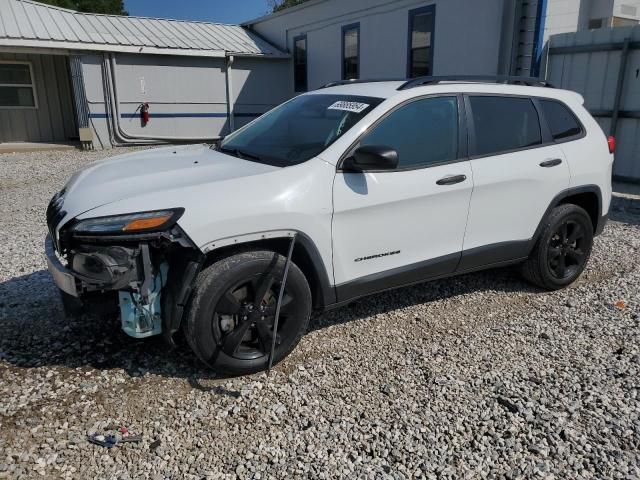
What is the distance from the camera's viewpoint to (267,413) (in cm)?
301

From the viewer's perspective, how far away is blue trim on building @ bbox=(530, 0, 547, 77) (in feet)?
33.6

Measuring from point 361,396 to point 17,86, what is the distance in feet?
53.1

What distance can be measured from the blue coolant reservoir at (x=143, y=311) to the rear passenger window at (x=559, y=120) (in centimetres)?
339

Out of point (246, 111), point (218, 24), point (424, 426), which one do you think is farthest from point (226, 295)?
point (218, 24)

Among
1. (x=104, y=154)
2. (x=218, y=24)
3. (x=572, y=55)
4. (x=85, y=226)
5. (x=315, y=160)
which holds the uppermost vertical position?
(x=218, y=24)

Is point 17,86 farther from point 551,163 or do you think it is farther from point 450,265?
point 551,163

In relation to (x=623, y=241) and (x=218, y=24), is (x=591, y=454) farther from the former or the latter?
(x=218, y=24)

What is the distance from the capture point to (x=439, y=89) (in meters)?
3.95

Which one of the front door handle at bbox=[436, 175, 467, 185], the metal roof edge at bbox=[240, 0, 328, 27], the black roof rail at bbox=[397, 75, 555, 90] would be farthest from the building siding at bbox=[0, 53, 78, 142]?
the front door handle at bbox=[436, 175, 467, 185]

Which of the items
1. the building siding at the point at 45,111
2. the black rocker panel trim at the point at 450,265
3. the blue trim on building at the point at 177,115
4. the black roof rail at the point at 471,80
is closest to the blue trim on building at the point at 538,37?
the black roof rail at the point at 471,80

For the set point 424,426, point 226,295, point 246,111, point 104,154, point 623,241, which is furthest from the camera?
point 246,111

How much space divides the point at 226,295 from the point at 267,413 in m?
0.71

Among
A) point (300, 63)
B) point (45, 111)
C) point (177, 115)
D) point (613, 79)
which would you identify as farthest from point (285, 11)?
point (613, 79)

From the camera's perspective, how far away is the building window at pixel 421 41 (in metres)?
12.9
